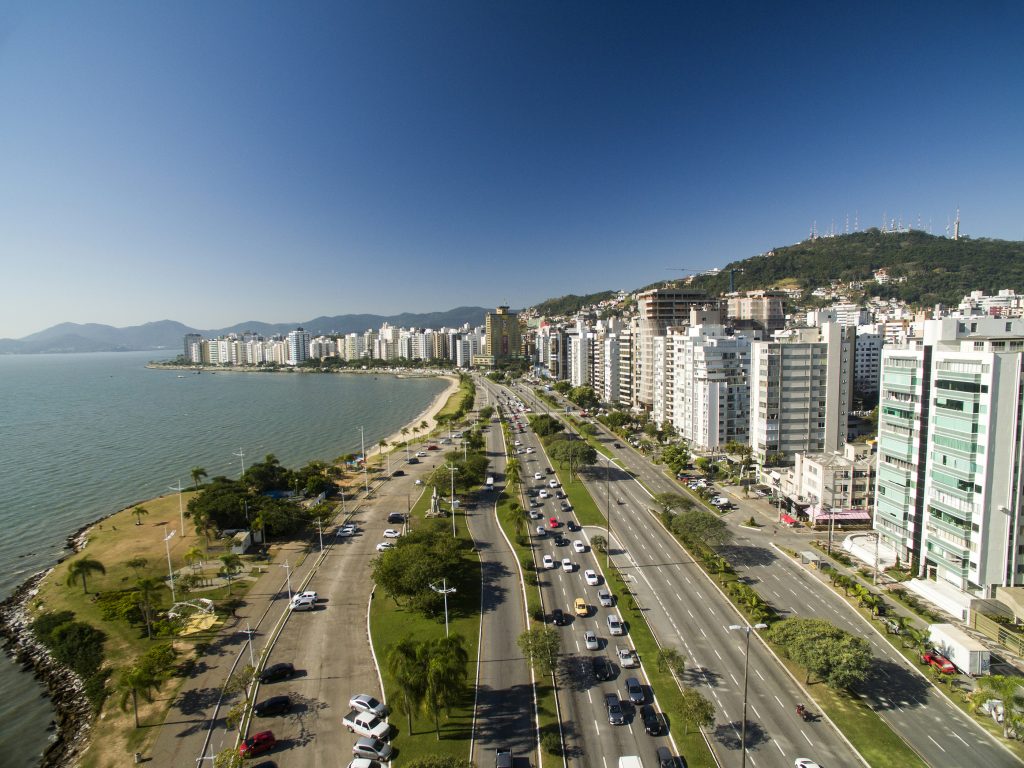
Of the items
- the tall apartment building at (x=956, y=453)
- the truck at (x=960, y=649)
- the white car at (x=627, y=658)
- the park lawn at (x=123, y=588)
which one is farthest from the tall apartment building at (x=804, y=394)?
the park lawn at (x=123, y=588)

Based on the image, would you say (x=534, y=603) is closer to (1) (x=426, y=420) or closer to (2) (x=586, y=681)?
(2) (x=586, y=681)

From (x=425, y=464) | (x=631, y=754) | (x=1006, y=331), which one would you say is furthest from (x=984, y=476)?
(x=425, y=464)

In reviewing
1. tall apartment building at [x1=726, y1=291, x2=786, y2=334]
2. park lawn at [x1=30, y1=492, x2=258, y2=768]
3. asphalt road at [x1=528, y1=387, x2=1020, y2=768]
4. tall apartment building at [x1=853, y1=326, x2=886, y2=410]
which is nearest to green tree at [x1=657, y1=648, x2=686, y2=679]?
asphalt road at [x1=528, y1=387, x2=1020, y2=768]

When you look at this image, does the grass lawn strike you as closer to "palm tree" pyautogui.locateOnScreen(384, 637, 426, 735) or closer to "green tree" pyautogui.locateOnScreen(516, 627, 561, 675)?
"palm tree" pyautogui.locateOnScreen(384, 637, 426, 735)

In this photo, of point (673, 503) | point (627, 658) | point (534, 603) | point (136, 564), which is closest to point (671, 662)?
point (627, 658)

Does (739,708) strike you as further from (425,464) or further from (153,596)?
(425,464)
